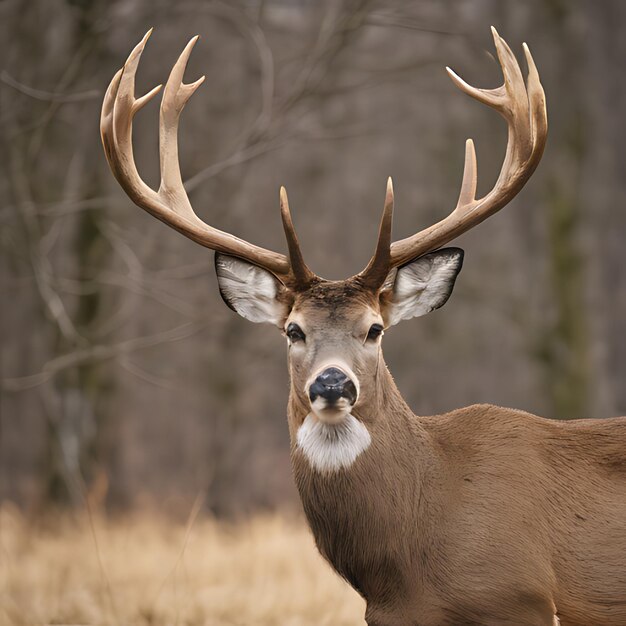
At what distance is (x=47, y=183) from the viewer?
32.3 feet

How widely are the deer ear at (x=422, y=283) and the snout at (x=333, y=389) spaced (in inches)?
29.1

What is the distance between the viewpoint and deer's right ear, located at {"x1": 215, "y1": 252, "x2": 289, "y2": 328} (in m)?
5.39

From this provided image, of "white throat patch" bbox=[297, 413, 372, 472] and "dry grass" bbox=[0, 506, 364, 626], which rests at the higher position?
"white throat patch" bbox=[297, 413, 372, 472]

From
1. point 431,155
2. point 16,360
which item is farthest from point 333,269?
point 16,360

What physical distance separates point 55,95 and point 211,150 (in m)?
3.27

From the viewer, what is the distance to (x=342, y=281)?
5.20m

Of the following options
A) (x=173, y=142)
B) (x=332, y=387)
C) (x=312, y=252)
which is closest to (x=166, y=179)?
(x=173, y=142)

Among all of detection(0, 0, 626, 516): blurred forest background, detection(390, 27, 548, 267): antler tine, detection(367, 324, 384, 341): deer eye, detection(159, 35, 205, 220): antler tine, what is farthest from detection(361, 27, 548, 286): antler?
detection(0, 0, 626, 516): blurred forest background

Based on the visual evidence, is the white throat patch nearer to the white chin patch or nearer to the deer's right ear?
the white chin patch

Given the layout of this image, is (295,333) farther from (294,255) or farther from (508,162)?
(508,162)

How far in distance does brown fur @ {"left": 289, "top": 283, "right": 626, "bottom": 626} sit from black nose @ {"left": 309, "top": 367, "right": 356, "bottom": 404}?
0.27 metres

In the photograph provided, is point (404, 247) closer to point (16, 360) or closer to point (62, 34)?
point (62, 34)

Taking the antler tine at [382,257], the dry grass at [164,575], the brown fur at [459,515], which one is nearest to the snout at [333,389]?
the brown fur at [459,515]

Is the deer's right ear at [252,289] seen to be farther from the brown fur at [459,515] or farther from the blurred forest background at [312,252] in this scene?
the blurred forest background at [312,252]
